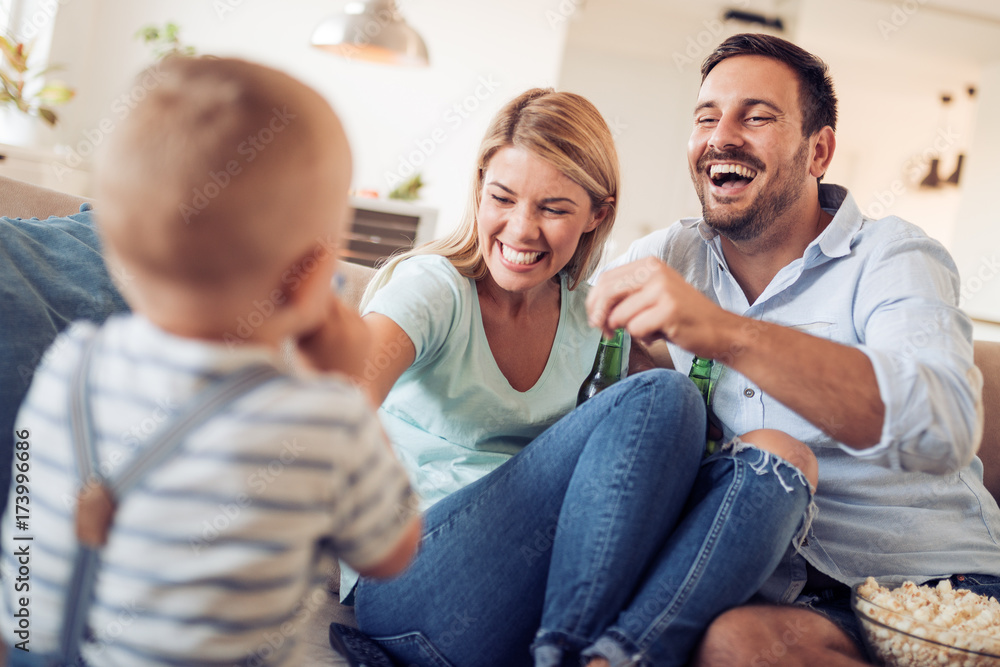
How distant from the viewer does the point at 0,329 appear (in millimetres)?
1014

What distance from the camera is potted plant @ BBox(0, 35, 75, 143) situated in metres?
3.67

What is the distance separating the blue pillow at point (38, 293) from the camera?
3.26 ft

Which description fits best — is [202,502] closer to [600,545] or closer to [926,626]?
[600,545]

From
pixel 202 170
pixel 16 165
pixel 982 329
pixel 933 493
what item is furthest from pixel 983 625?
pixel 982 329

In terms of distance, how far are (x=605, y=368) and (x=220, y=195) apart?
102cm

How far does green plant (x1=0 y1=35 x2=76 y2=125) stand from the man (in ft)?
10.7

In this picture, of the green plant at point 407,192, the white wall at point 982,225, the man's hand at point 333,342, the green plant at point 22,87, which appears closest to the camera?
the man's hand at point 333,342

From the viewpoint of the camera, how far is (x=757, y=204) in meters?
1.53

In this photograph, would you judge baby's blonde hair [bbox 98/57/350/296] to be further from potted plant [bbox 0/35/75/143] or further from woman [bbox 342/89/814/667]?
potted plant [bbox 0/35/75/143]

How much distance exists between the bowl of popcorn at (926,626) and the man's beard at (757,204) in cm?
71
